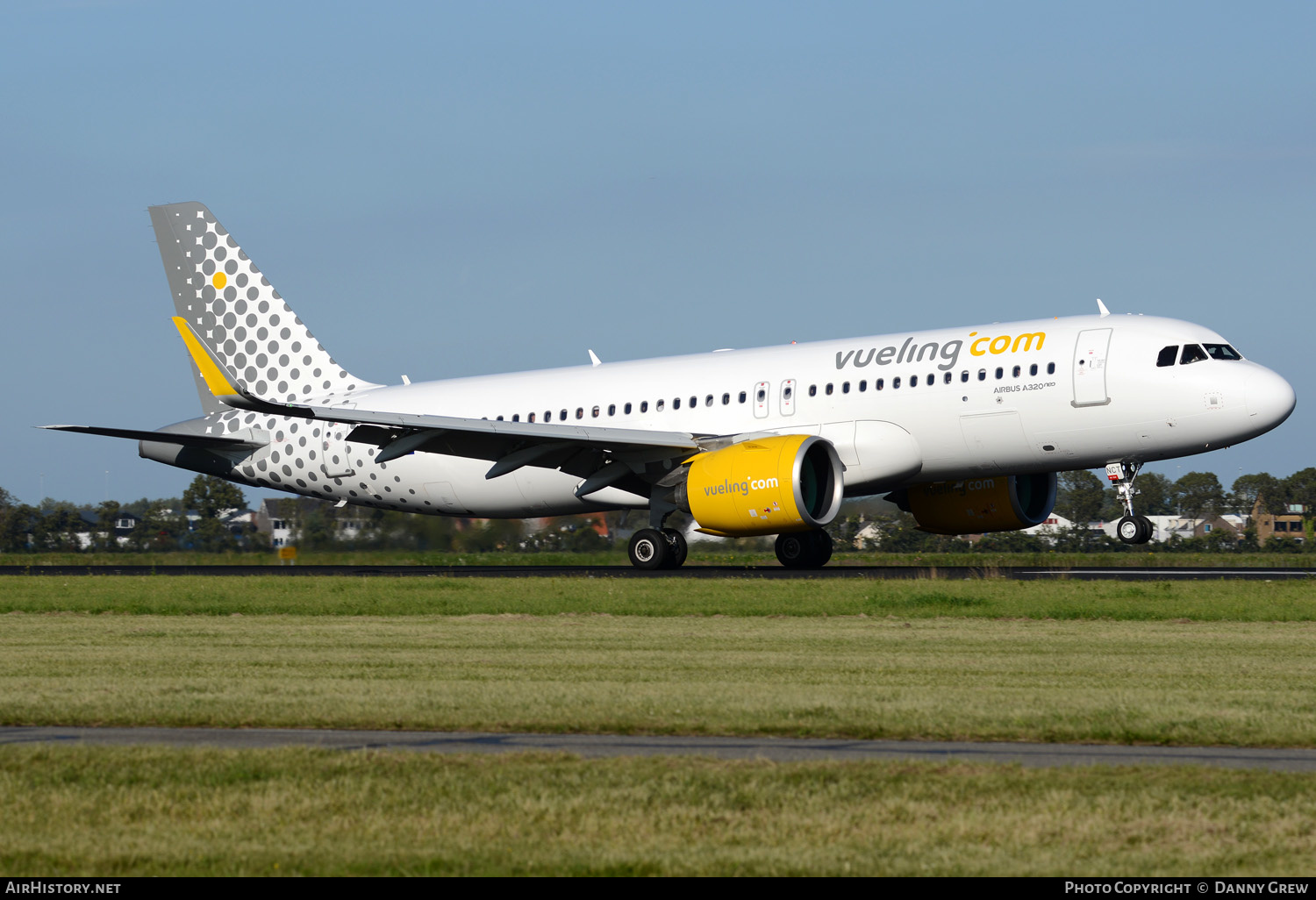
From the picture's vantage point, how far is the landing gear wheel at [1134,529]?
26000mm

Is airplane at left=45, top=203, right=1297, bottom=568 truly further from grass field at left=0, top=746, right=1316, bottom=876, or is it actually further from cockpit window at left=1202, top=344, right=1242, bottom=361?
grass field at left=0, top=746, right=1316, bottom=876

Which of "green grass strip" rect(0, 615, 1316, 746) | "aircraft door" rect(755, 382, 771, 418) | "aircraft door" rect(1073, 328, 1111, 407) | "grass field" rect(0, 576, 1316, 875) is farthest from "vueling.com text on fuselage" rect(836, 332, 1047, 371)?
"green grass strip" rect(0, 615, 1316, 746)

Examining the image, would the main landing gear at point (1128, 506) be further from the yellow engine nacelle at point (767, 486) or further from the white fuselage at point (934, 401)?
the yellow engine nacelle at point (767, 486)

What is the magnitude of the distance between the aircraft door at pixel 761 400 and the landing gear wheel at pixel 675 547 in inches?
114

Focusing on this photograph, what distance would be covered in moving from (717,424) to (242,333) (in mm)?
13297

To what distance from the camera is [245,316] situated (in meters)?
35.8

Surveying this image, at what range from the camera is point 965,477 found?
2773 centimetres

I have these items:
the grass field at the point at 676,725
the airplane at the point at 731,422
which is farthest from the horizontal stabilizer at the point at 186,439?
the grass field at the point at 676,725

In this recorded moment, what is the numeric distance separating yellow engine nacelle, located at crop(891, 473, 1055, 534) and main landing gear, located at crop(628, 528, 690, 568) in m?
5.02

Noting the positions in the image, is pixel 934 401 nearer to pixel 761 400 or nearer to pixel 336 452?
pixel 761 400

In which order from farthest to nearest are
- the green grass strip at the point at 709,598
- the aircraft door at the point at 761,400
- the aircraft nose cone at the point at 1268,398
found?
the aircraft door at the point at 761,400
the aircraft nose cone at the point at 1268,398
the green grass strip at the point at 709,598

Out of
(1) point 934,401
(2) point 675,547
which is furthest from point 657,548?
(1) point 934,401

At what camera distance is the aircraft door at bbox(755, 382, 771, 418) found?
28578mm

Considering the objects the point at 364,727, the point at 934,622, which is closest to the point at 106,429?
the point at 934,622
